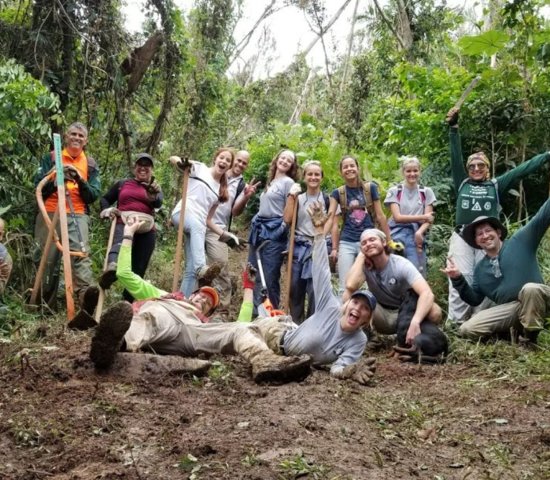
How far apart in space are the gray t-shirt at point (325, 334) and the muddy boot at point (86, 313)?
153 cm

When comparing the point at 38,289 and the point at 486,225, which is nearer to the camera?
the point at 486,225

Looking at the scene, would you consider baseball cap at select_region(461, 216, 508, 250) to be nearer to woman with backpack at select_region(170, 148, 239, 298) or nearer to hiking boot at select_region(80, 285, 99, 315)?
woman with backpack at select_region(170, 148, 239, 298)

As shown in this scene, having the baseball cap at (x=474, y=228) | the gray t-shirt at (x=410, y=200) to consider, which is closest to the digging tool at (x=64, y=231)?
the gray t-shirt at (x=410, y=200)

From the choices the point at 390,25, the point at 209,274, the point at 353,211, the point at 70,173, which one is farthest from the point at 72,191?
the point at 390,25

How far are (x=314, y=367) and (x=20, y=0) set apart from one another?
6.16 m

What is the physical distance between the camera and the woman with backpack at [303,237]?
22.3 ft

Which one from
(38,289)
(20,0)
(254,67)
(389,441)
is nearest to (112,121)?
(20,0)

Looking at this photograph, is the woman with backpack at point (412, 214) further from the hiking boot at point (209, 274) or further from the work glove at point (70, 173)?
the work glove at point (70, 173)

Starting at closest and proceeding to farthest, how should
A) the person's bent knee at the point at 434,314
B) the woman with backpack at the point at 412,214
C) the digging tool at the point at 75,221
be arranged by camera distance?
the person's bent knee at the point at 434,314, the digging tool at the point at 75,221, the woman with backpack at the point at 412,214

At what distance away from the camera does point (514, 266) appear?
5992 mm

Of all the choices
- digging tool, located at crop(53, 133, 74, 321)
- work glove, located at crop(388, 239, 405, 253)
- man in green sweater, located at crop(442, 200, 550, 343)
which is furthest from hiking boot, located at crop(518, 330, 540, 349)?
digging tool, located at crop(53, 133, 74, 321)

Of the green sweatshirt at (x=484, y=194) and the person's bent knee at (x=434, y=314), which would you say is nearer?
the person's bent knee at (x=434, y=314)

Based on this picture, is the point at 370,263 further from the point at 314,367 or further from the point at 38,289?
the point at 38,289

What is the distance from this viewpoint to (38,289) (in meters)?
6.68
